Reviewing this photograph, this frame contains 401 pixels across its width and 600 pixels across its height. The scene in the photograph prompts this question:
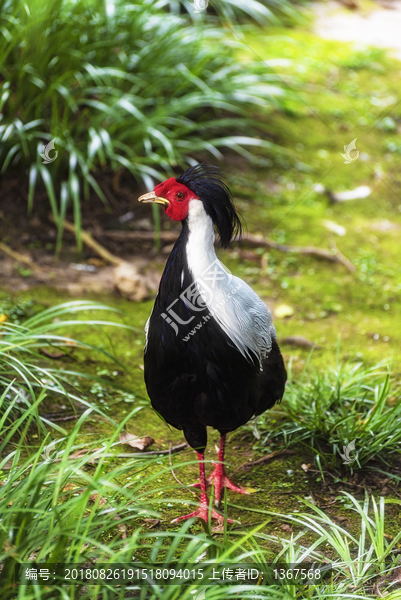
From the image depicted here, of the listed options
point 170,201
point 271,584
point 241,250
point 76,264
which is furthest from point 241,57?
point 271,584

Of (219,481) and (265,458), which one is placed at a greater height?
(219,481)

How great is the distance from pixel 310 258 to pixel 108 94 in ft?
6.62

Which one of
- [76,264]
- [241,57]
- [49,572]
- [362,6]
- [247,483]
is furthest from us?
[362,6]

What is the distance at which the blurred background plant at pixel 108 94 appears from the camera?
4133 mm

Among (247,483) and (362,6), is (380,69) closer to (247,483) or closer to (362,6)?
(362,6)

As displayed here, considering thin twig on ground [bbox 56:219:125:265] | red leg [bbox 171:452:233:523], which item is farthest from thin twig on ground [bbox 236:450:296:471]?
thin twig on ground [bbox 56:219:125:265]

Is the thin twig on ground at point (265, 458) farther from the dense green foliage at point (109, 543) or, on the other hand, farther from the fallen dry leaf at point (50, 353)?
the fallen dry leaf at point (50, 353)

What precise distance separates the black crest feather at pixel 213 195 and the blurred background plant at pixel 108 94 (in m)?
2.05

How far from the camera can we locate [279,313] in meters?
3.80

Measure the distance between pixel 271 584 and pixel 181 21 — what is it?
15.3 ft

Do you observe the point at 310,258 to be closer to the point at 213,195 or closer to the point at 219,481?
the point at 219,481

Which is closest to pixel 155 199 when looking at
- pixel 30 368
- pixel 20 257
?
pixel 30 368

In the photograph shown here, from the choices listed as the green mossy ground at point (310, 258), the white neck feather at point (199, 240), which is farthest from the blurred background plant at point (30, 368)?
the white neck feather at point (199, 240)

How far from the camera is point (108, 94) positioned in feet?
14.8
